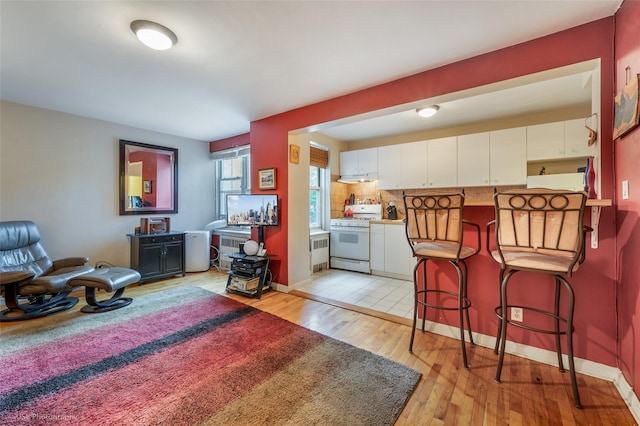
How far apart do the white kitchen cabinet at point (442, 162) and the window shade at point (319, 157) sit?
70.4 inches

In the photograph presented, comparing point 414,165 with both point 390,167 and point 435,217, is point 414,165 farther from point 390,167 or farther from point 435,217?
point 435,217

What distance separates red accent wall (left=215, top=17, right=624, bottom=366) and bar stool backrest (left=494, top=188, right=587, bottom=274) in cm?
48

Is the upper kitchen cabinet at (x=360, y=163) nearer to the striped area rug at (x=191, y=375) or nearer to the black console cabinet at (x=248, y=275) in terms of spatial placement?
the black console cabinet at (x=248, y=275)

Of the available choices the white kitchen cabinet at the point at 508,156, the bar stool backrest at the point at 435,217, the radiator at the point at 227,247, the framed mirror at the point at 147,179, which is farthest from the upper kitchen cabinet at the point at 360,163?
the framed mirror at the point at 147,179

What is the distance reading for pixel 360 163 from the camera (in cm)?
496

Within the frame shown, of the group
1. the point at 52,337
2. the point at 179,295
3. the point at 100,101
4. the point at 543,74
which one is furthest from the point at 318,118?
the point at 52,337

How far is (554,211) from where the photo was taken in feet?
5.11

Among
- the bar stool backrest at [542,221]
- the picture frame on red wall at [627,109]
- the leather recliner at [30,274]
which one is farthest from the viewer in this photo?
the leather recliner at [30,274]

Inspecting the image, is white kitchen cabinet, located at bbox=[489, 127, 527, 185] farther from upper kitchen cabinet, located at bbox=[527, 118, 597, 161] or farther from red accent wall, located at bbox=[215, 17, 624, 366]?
red accent wall, located at bbox=[215, 17, 624, 366]

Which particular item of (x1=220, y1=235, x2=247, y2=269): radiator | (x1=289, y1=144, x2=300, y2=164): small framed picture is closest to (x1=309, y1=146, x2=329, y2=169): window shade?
(x1=289, y1=144, x2=300, y2=164): small framed picture

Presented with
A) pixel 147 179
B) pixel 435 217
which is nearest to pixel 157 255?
pixel 147 179

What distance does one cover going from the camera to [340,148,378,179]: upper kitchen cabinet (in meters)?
4.80

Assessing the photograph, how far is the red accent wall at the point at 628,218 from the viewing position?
4.84ft

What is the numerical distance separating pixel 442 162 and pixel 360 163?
1433 mm
